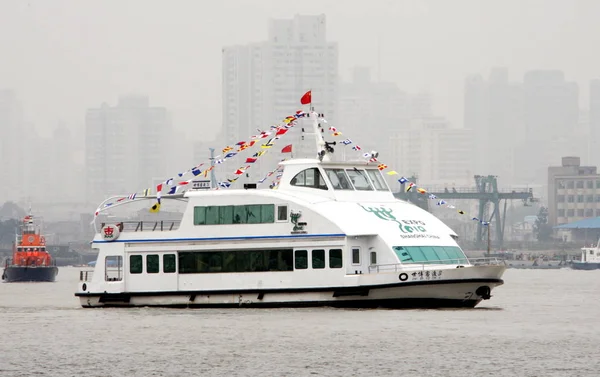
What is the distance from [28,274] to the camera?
12144 centimetres

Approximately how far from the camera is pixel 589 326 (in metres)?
51.8

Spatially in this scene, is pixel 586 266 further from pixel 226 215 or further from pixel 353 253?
pixel 353 253

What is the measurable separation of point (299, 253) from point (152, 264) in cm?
586

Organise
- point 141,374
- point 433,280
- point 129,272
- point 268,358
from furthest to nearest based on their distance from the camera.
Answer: point 129,272 < point 433,280 < point 268,358 < point 141,374

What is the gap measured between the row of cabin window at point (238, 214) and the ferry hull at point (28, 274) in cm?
6922

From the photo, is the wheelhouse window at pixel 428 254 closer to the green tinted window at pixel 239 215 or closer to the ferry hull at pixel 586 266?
the green tinted window at pixel 239 215

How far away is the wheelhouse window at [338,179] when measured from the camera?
5431 cm

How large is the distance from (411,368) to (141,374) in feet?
23.6

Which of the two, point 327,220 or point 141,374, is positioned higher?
point 327,220

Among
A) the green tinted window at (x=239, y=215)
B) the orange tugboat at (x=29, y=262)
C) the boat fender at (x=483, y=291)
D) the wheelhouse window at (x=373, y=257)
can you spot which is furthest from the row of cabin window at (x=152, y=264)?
the orange tugboat at (x=29, y=262)

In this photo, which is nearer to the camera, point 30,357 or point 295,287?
point 30,357

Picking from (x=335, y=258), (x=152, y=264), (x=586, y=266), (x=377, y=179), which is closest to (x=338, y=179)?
(x=377, y=179)

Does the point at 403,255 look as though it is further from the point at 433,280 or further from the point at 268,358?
the point at 268,358

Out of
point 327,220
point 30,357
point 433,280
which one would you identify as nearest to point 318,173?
point 327,220
